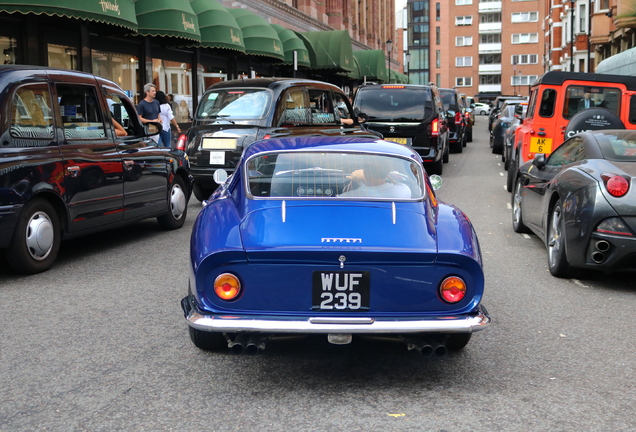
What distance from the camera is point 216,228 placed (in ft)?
14.6

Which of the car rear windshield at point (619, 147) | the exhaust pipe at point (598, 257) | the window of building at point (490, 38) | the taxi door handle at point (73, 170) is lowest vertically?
the exhaust pipe at point (598, 257)

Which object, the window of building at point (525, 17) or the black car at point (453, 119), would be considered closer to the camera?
the black car at point (453, 119)

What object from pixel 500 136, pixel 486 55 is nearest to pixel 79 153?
pixel 500 136

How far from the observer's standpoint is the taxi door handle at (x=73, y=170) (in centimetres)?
767

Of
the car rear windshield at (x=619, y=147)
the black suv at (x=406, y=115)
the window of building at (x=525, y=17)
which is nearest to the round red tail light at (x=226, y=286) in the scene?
the car rear windshield at (x=619, y=147)

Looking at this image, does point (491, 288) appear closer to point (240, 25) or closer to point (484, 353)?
point (484, 353)

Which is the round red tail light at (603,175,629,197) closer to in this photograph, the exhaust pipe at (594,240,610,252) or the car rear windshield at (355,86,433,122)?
the exhaust pipe at (594,240,610,252)

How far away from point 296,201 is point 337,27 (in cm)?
4787

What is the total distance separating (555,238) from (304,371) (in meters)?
3.69

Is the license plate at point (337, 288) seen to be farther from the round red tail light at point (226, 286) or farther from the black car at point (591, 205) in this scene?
the black car at point (591, 205)

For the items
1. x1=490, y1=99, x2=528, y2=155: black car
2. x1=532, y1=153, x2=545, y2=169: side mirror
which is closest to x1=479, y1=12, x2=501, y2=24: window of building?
x1=490, y1=99, x2=528, y2=155: black car

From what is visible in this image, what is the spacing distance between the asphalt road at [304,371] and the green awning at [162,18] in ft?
41.8

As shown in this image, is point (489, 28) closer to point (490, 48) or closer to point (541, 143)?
point (490, 48)

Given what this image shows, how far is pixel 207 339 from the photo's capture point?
15.9ft
